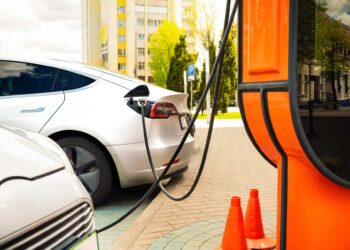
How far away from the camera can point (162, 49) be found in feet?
198

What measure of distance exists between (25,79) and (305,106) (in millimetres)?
3663

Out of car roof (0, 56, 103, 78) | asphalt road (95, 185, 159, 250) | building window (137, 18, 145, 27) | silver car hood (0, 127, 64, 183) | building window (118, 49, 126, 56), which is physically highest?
building window (137, 18, 145, 27)

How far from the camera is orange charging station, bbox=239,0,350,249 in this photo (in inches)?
105

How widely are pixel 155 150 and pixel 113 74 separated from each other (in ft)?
3.41

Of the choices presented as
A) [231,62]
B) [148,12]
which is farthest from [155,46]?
[148,12]

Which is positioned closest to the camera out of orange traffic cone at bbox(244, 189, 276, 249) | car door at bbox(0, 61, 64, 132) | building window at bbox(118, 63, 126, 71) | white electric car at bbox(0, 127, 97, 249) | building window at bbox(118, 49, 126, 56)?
white electric car at bbox(0, 127, 97, 249)

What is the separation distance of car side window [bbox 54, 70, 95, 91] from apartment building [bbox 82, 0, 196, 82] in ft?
276

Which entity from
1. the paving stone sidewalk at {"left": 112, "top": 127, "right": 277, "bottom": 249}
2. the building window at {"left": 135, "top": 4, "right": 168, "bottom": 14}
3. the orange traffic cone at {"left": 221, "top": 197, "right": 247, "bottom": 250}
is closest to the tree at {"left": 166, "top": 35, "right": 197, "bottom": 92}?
the paving stone sidewalk at {"left": 112, "top": 127, "right": 277, "bottom": 249}

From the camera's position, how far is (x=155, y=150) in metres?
5.24

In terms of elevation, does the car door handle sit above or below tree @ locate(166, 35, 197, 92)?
below

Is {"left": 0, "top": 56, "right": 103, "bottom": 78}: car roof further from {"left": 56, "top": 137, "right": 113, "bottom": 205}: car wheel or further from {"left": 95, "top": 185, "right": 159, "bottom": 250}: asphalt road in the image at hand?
{"left": 95, "top": 185, "right": 159, "bottom": 250}: asphalt road

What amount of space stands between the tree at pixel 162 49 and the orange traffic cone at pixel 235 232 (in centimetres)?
5633

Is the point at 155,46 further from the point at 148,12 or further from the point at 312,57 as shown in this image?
the point at 312,57

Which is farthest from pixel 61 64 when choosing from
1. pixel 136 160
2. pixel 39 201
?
pixel 39 201
